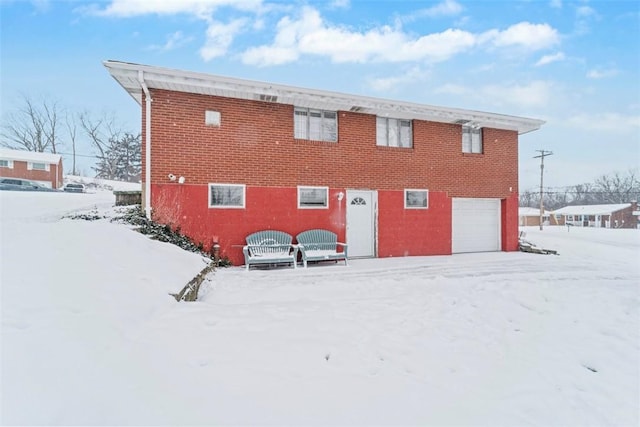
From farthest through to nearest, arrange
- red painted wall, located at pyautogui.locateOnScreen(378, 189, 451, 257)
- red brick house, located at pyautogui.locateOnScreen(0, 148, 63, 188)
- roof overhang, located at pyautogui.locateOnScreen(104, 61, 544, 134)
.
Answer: red brick house, located at pyautogui.locateOnScreen(0, 148, 63, 188) < red painted wall, located at pyautogui.locateOnScreen(378, 189, 451, 257) < roof overhang, located at pyautogui.locateOnScreen(104, 61, 544, 134)

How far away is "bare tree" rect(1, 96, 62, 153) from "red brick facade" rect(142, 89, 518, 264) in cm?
3741

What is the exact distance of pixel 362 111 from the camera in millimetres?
9773

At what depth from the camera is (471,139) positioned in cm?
1152

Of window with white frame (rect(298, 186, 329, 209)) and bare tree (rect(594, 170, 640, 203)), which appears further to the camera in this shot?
bare tree (rect(594, 170, 640, 203))

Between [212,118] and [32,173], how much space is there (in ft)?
101

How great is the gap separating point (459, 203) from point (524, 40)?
Result: 715 centimetres

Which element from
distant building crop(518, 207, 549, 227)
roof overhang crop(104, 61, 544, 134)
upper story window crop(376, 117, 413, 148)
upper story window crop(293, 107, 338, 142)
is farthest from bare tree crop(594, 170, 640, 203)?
upper story window crop(293, 107, 338, 142)

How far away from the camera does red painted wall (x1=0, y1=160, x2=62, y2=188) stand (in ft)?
89.6

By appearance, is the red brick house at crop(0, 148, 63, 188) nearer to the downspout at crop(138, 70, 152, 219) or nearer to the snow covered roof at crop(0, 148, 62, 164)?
the snow covered roof at crop(0, 148, 62, 164)

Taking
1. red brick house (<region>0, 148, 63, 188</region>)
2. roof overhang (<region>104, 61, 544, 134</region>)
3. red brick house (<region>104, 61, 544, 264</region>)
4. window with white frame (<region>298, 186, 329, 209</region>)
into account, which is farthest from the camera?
red brick house (<region>0, 148, 63, 188</region>)

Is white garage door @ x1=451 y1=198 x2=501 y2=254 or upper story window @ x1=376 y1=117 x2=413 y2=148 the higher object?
upper story window @ x1=376 y1=117 x2=413 y2=148

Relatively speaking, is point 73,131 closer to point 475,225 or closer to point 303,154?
point 303,154

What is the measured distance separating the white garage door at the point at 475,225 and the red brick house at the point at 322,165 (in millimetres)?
45

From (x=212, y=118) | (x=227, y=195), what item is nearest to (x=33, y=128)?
(x=212, y=118)
